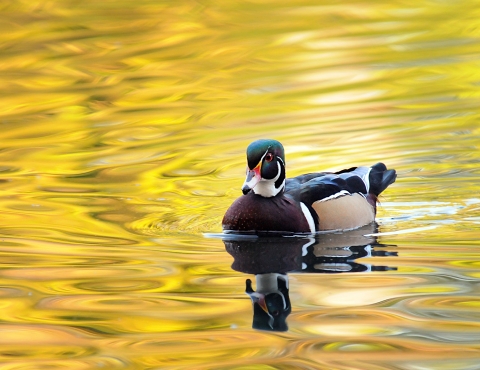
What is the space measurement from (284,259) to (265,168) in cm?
117

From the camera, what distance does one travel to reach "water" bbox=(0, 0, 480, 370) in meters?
6.39

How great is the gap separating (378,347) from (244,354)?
79 centimetres

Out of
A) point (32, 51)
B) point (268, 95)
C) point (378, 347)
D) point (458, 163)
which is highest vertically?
point (32, 51)

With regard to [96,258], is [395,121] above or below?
above

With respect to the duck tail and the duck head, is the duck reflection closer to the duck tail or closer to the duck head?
the duck head

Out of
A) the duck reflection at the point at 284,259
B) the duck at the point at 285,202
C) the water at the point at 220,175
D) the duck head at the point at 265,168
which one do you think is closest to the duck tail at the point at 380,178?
the water at the point at 220,175

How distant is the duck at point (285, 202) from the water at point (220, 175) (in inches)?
11.3

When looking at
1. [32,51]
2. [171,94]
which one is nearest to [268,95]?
[171,94]

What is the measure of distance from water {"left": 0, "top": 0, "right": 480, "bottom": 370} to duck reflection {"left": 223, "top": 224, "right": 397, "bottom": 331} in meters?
0.04

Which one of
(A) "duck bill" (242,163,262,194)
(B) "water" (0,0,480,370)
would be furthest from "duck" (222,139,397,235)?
(B) "water" (0,0,480,370)

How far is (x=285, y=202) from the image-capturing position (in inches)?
366

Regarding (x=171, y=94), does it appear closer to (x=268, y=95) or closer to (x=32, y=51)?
(x=268, y=95)

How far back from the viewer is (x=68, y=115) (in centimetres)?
1438

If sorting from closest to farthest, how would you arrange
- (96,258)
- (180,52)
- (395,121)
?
(96,258)
(395,121)
(180,52)
